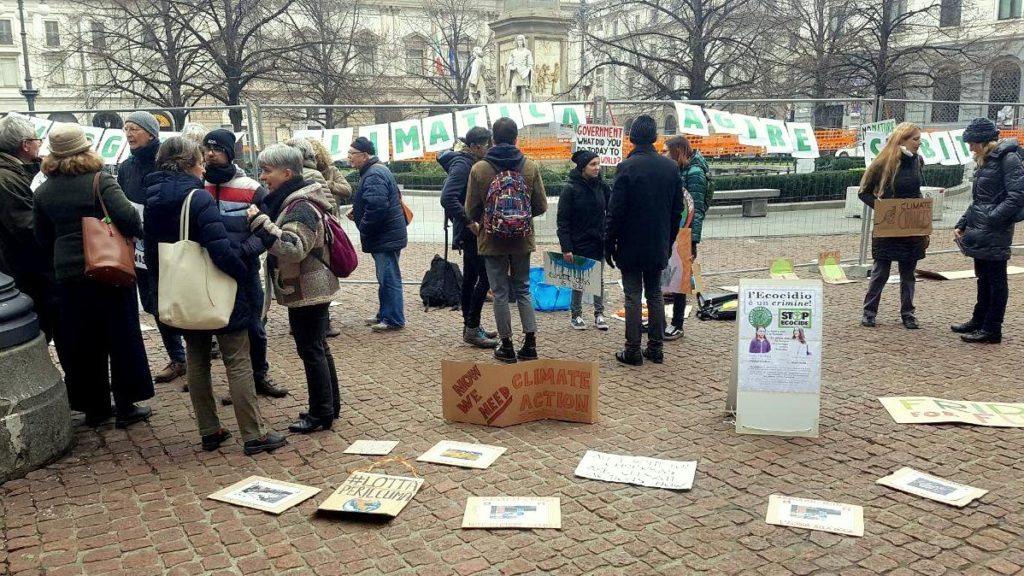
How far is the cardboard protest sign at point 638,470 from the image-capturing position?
444 cm

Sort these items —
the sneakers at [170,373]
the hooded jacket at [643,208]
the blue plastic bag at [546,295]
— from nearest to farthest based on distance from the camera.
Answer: the hooded jacket at [643,208], the sneakers at [170,373], the blue plastic bag at [546,295]

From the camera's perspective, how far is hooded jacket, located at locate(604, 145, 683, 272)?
20.9ft

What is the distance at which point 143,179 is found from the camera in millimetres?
5812

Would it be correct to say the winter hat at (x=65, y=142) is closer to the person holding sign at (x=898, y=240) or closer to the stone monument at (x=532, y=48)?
the person holding sign at (x=898, y=240)

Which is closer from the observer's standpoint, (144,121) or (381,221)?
(144,121)

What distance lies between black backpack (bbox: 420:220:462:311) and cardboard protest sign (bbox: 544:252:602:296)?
5.46 feet

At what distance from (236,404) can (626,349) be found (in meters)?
3.21

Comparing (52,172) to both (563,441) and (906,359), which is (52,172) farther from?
(906,359)

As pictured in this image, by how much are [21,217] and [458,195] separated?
3300 millimetres

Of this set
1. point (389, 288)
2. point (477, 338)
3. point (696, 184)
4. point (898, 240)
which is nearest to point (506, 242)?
point (477, 338)

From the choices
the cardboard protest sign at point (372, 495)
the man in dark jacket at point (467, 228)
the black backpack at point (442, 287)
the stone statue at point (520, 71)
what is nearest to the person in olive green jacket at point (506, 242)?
the man in dark jacket at point (467, 228)

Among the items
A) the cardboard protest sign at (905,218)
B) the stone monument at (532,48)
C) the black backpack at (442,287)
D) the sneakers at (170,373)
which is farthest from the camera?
the stone monument at (532,48)

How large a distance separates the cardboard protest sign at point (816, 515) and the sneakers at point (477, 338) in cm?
360

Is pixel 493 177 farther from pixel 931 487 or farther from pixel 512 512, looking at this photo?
pixel 931 487
